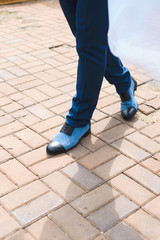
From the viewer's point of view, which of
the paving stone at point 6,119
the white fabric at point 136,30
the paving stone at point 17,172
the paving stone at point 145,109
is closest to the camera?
the white fabric at point 136,30

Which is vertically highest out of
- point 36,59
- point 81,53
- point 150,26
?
point 150,26

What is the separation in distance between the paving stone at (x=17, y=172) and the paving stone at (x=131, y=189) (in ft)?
1.58

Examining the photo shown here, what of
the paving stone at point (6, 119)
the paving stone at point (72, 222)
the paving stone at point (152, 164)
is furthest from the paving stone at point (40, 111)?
the paving stone at point (72, 222)

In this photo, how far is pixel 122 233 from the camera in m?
1.87

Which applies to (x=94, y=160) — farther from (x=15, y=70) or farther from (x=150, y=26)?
(x=15, y=70)

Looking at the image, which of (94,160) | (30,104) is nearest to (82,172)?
(94,160)

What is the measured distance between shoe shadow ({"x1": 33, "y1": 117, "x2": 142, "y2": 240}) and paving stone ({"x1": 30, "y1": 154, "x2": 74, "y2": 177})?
1.5 inches

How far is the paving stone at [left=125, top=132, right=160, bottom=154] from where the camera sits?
252cm

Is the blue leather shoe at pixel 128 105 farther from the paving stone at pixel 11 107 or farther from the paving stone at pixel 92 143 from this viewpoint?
the paving stone at pixel 11 107

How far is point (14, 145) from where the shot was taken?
8.47 ft

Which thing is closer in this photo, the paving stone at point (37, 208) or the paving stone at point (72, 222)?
the paving stone at point (72, 222)

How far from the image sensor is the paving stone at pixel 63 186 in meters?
2.12

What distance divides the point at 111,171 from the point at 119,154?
193mm

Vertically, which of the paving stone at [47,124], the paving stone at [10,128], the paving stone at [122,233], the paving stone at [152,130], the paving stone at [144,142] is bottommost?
the paving stone at [10,128]
